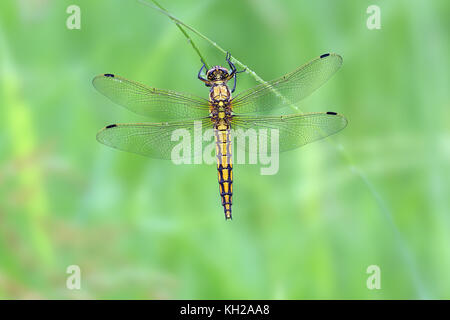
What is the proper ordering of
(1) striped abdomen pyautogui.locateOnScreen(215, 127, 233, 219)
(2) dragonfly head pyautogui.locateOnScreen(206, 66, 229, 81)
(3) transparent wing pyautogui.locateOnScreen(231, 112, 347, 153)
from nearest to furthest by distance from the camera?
(3) transparent wing pyautogui.locateOnScreen(231, 112, 347, 153) < (1) striped abdomen pyautogui.locateOnScreen(215, 127, 233, 219) < (2) dragonfly head pyautogui.locateOnScreen(206, 66, 229, 81)

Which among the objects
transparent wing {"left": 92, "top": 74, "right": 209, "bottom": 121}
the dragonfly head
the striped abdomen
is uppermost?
the dragonfly head

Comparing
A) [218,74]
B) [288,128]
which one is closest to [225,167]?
[288,128]

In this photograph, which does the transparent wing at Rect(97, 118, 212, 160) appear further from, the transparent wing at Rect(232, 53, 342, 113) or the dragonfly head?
the transparent wing at Rect(232, 53, 342, 113)

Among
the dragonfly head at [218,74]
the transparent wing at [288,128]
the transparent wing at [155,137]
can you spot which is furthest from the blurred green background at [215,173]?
the transparent wing at [155,137]

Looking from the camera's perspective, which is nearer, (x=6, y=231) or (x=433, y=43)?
(x=6, y=231)

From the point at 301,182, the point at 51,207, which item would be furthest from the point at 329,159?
the point at 51,207

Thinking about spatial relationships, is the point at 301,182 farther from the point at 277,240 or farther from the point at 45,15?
the point at 45,15

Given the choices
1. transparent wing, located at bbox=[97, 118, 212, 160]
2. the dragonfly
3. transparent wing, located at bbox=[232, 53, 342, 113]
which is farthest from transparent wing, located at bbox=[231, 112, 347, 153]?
transparent wing, located at bbox=[97, 118, 212, 160]
